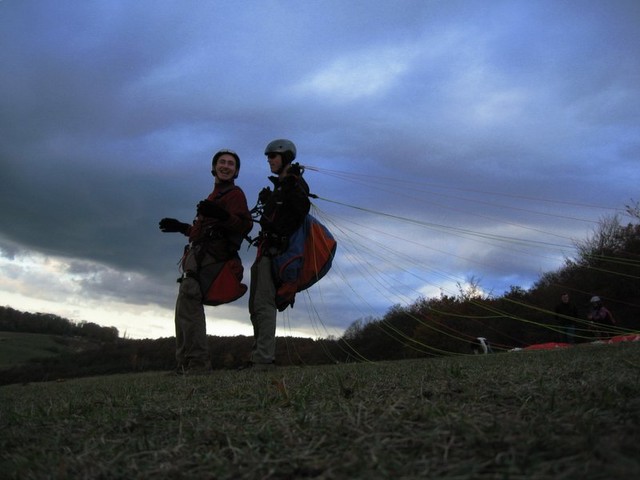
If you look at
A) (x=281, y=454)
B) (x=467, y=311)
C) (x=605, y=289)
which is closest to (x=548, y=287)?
(x=605, y=289)

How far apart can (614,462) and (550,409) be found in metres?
0.69

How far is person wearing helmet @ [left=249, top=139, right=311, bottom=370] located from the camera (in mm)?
6320

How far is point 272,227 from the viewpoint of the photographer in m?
6.36

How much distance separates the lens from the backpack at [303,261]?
6359 millimetres

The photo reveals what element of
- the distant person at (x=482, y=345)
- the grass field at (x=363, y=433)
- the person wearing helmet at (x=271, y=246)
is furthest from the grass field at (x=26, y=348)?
the grass field at (x=363, y=433)

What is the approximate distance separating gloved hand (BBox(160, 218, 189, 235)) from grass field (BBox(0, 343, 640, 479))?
12.6 ft

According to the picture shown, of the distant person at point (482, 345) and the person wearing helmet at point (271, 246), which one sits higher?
the person wearing helmet at point (271, 246)

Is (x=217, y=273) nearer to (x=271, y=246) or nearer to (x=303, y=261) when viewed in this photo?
(x=271, y=246)

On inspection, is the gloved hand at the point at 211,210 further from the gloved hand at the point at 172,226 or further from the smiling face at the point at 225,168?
the gloved hand at the point at 172,226

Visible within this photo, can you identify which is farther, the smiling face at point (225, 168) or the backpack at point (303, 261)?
the smiling face at point (225, 168)

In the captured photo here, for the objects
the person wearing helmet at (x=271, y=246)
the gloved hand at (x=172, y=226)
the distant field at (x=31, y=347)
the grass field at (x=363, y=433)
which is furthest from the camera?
the distant field at (x=31, y=347)

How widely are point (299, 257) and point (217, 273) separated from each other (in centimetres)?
101

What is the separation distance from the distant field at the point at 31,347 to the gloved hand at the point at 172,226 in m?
12.1

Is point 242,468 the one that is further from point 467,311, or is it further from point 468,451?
point 467,311
